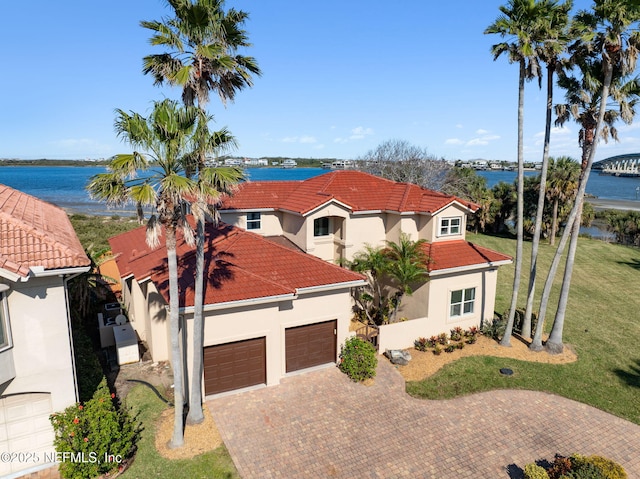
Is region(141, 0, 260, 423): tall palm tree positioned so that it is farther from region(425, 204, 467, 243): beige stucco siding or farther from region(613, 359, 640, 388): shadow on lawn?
region(613, 359, 640, 388): shadow on lawn

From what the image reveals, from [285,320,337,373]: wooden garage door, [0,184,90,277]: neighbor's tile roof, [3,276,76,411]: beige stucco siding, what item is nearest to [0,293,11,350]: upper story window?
[3,276,76,411]: beige stucco siding

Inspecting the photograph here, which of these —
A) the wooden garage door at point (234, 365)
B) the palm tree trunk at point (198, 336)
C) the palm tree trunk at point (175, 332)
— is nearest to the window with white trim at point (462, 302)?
the wooden garage door at point (234, 365)

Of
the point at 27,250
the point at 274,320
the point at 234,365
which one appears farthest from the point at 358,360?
the point at 27,250

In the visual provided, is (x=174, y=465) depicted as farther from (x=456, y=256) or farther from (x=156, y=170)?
(x=456, y=256)

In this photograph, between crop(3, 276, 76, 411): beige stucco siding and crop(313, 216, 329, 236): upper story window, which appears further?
crop(313, 216, 329, 236): upper story window

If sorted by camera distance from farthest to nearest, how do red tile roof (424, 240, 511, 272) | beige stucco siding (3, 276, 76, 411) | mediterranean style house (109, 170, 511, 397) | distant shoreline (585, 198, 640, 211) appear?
1. distant shoreline (585, 198, 640, 211)
2. red tile roof (424, 240, 511, 272)
3. mediterranean style house (109, 170, 511, 397)
4. beige stucco siding (3, 276, 76, 411)

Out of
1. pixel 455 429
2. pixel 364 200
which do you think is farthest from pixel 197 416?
pixel 364 200
